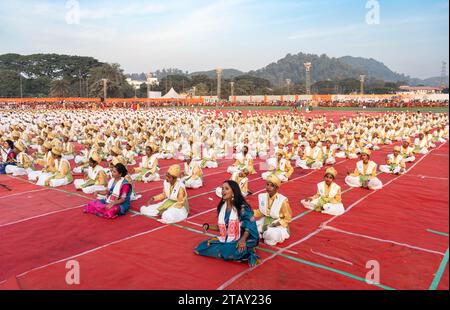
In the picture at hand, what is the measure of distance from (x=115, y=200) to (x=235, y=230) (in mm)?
2640

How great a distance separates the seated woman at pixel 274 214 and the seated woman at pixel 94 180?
366 cm

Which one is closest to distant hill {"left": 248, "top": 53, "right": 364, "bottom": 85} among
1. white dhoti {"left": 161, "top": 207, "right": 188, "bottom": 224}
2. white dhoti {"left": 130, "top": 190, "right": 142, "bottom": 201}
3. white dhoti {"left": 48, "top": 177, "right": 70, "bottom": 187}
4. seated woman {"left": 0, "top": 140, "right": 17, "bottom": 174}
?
seated woman {"left": 0, "top": 140, "right": 17, "bottom": 174}

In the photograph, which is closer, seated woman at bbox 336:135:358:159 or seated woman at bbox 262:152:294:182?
seated woman at bbox 262:152:294:182

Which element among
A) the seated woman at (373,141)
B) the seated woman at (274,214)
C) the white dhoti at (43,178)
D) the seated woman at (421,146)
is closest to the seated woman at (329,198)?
the seated woman at (274,214)

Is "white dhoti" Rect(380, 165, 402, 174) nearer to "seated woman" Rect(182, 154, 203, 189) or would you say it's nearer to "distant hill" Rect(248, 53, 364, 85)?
"seated woman" Rect(182, 154, 203, 189)

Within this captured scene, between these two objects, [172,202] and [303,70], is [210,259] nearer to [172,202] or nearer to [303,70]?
[172,202]

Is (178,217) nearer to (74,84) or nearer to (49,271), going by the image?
(49,271)

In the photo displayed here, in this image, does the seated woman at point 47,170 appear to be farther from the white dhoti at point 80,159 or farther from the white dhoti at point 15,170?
the white dhoti at point 80,159

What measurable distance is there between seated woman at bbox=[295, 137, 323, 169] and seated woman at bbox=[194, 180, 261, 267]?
6268mm

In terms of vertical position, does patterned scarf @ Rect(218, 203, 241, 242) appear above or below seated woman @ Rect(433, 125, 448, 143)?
below

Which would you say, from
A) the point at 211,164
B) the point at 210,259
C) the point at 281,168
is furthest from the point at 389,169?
the point at 210,259

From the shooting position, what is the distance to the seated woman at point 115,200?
19.4 ft

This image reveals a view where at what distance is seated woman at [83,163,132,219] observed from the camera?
590 centimetres

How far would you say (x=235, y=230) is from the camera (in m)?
4.31
